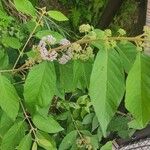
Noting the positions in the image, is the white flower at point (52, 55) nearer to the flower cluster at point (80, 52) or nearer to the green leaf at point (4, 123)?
the flower cluster at point (80, 52)

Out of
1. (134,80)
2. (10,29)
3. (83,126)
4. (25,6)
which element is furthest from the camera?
(83,126)

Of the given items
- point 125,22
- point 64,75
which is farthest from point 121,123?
point 125,22

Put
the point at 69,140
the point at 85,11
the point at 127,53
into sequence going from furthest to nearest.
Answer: the point at 85,11, the point at 69,140, the point at 127,53

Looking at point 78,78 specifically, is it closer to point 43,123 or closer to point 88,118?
point 43,123

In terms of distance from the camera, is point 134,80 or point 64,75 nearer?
point 134,80

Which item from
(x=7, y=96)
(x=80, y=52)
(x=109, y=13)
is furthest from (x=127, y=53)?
(x=109, y=13)

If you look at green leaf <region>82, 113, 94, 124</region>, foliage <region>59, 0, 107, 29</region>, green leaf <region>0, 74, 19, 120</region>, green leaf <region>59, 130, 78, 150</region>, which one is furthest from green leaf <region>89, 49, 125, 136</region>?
foliage <region>59, 0, 107, 29</region>

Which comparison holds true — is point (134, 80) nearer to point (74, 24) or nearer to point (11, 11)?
point (11, 11)
